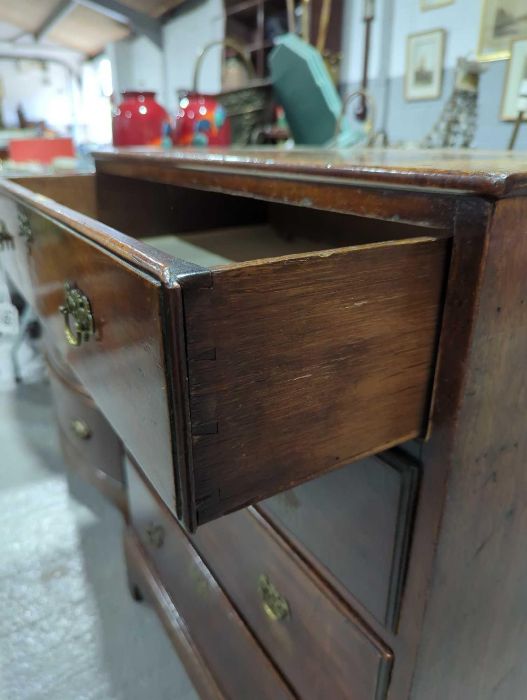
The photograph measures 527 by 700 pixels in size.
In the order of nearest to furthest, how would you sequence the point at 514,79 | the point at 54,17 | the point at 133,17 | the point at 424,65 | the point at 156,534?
the point at 156,534 → the point at 514,79 → the point at 424,65 → the point at 133,17 → the point at 54,17

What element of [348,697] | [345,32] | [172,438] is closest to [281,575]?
[348,697]

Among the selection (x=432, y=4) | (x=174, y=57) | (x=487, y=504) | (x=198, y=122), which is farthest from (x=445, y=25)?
(x=174, y=57)

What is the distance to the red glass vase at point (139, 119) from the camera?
4.02 ft

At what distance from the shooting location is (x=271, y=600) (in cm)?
60

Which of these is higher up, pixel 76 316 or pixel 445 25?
pixel 445 25

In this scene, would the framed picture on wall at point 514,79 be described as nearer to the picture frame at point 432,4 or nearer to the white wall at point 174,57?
the picture frame at point 432,4

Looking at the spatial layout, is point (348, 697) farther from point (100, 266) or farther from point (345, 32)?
point (345, 32)

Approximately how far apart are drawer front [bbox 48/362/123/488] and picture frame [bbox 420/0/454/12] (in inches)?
60.9

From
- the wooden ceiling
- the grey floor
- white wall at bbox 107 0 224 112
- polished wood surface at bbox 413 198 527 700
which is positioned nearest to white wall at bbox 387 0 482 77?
polished wood surface at bbox 413 198 527 700

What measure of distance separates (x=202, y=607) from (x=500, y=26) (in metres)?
1.57

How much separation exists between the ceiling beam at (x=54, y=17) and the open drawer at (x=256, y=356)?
5.20 meters

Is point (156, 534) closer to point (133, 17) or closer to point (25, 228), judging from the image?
point (25, 228)

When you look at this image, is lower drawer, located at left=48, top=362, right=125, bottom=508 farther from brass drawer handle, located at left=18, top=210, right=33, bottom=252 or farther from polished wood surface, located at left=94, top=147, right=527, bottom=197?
polished wood surface, located at left=94, top=147, right=527, bottom=197

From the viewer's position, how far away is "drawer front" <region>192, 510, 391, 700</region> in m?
0.49
